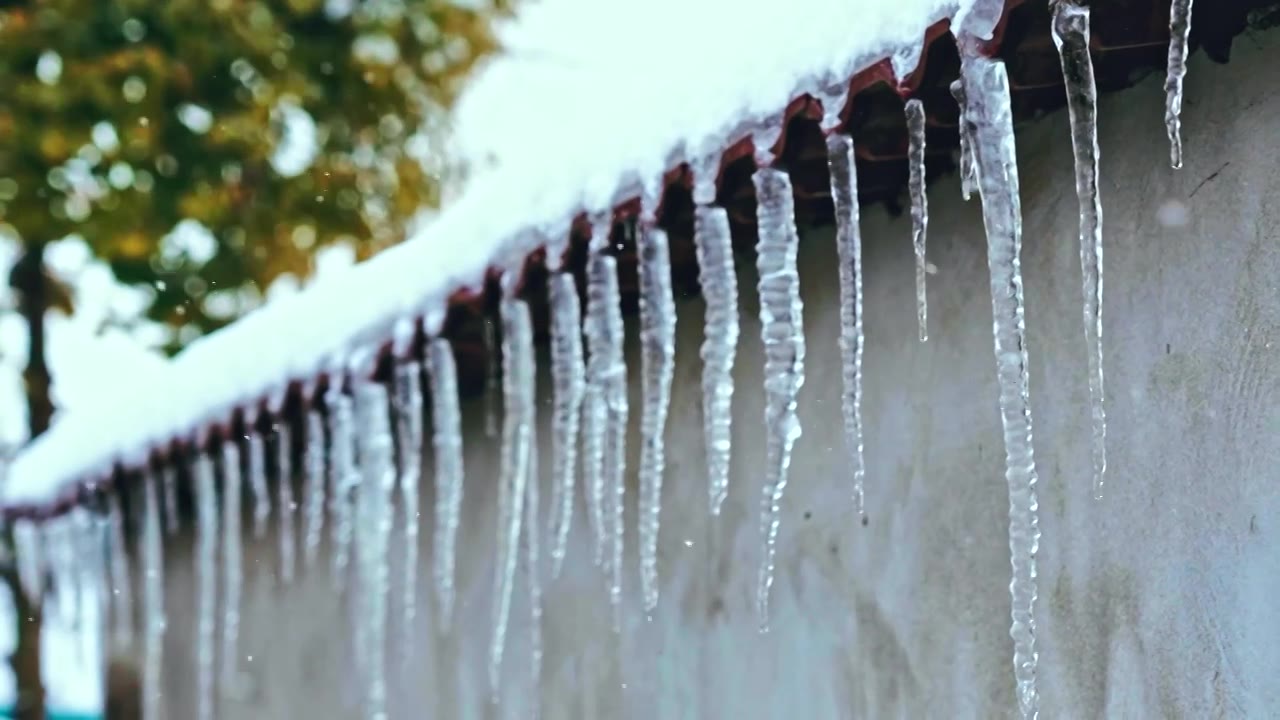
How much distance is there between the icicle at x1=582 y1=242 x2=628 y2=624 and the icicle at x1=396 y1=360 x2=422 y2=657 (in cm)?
51

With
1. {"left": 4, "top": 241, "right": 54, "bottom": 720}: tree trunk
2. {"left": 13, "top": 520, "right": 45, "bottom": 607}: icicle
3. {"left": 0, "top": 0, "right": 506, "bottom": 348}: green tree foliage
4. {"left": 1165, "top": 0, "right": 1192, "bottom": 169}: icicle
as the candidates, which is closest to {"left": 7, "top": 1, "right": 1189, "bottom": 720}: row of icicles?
{"left": 1165, "top": 0, "right": 1192, "bottom": 169}: icicle

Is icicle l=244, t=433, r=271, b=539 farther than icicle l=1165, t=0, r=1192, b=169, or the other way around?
icicle l=244, t=433, r=271, b=539

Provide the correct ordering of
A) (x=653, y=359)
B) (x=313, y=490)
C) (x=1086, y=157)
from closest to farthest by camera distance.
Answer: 1. (x=1086, y=157)
2. (x=653, y=359)
3. (x=313, y=490)

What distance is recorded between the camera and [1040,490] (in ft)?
7.60

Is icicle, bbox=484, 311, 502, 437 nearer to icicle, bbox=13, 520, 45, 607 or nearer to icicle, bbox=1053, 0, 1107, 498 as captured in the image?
icicle, bbox=1053, 0, 1107, 498

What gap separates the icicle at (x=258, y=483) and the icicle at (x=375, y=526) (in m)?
0.38

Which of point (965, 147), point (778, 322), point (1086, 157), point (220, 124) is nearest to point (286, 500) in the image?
point (778, 322)

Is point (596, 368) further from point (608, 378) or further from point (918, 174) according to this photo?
point (918, 174)

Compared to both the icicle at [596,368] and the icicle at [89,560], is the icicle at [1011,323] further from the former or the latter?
the icicle at [89,560]

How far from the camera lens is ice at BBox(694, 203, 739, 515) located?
2555 mm

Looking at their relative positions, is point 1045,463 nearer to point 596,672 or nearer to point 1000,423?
point 1000,423

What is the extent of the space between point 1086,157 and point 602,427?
1383mm

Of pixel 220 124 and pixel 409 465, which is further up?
pixel 220 124

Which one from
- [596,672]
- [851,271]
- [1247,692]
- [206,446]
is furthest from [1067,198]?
[206,446]
